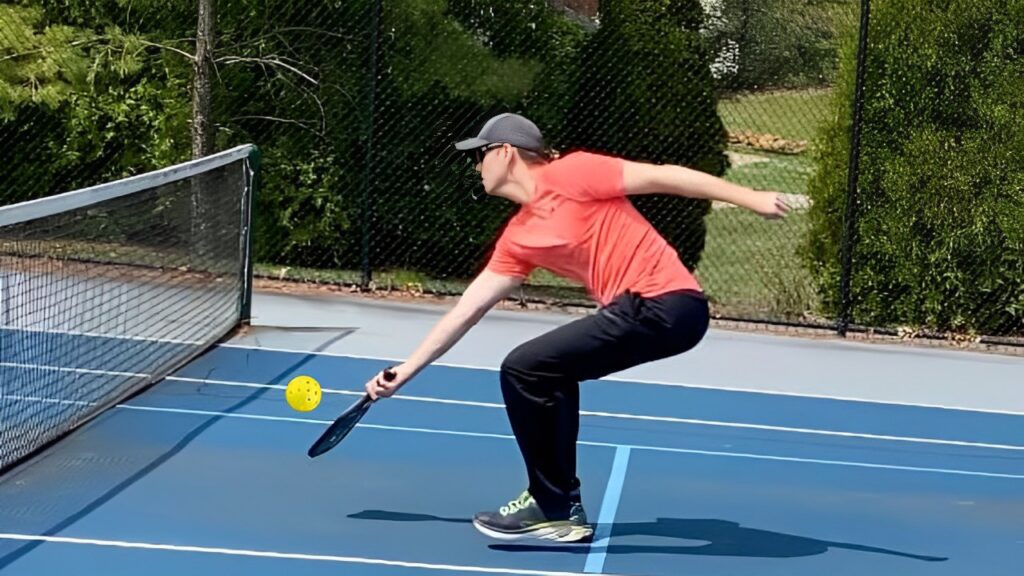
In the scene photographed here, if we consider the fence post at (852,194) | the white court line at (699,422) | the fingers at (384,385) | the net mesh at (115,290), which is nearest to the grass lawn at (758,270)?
the fence post at (852,194)

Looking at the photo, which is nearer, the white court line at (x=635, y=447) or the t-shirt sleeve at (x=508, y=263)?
the t-shirt sleeve at (x=508, y=263)

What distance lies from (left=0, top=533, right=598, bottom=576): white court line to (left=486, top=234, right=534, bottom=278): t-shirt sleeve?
112cm

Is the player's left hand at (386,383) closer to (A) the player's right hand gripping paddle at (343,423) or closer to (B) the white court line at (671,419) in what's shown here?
(A) the player's right hand gripping paddle at (343,423)

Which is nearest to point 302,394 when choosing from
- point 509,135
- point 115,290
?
point 509,135

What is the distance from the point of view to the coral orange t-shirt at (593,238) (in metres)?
5.67

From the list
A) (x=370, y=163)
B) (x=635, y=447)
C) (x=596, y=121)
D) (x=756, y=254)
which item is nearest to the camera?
(x=635, y=447)

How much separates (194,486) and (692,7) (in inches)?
262

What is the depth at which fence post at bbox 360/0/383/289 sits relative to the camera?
11.6 metres

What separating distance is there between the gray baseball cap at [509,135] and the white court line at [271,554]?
5.24ft

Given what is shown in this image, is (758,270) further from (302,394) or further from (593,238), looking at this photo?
(593,238)

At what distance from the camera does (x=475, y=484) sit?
681 centimetres

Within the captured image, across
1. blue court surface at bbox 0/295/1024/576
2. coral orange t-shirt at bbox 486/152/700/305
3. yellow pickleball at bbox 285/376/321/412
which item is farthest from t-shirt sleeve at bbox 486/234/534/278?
yellow pickleball at bbox 285/376/321/412

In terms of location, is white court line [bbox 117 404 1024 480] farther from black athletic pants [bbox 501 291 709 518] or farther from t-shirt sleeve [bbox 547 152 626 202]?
t-shirt sleeve [bbox 547 152 626 202]

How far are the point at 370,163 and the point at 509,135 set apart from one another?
614 centimetres
